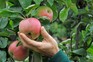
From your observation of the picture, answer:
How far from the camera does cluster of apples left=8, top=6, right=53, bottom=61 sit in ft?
3.38

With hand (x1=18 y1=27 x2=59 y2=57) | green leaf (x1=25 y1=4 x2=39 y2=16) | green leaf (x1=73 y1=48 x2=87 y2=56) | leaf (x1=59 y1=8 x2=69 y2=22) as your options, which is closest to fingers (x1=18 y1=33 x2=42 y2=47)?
hand (x1=18 y1=27 x2=59 y2=57)

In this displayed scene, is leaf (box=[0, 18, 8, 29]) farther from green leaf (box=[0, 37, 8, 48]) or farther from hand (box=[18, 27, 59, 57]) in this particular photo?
hand (box=[18, 27, 59, 57])

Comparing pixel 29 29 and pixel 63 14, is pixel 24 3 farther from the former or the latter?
pixel 63 14

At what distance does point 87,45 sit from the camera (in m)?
1.62

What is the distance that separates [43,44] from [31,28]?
69 millimetres

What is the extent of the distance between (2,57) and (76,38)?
1.99ft

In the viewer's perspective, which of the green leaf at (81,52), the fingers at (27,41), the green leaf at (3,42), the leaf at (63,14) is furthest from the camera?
the green leaf at (81,52)

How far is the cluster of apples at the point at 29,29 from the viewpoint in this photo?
3.38ft

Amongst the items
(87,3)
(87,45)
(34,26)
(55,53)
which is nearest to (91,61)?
(87,45)

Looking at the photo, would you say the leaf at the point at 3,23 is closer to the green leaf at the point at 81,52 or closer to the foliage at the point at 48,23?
the foliage at the point at 48,23

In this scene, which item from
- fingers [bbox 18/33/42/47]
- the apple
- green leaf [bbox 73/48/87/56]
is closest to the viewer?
fingers [bbox 18/33/42/47]

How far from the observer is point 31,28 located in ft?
3.40

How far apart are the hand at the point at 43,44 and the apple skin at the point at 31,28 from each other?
0.02 meters

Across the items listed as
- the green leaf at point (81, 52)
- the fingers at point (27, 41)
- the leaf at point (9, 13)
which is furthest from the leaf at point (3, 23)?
the green leaf at point (81, 52)
